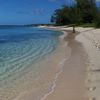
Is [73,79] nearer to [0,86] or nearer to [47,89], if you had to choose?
[47,89]

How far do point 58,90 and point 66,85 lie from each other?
2.46 ft

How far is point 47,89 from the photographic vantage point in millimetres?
10195

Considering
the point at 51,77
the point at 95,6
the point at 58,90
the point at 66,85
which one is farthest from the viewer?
the point at 95,6

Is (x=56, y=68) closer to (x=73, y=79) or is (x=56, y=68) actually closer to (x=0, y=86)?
(x=73, y=79)

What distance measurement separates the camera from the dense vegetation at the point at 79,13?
94.6 m

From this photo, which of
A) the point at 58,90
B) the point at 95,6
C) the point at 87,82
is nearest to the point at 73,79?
the point at 87,82

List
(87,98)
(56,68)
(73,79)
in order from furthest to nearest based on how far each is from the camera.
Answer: (56,68)
(73,79)
(87,98)

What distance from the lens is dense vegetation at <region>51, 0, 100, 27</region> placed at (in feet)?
310

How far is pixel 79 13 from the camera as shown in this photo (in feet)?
320

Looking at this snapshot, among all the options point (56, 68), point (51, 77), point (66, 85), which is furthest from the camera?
point (56, 68)

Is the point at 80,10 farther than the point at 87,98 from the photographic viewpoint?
Yes

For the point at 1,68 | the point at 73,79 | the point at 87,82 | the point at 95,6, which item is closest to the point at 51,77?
the point at 73,79

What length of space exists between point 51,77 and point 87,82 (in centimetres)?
216

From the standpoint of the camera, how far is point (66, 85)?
10.5 m
